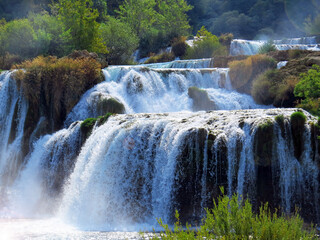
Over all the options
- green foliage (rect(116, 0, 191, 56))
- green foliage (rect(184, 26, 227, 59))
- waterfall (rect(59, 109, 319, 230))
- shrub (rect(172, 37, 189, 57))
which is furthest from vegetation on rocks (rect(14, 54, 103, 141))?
green foliage (rect(116, 0, 191, 56))

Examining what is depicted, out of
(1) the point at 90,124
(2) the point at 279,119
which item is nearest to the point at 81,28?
(1) the point at 90,124

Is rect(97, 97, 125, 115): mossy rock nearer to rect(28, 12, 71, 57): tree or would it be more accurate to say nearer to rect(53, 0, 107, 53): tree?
rect(53, 0, 107, 53): tree

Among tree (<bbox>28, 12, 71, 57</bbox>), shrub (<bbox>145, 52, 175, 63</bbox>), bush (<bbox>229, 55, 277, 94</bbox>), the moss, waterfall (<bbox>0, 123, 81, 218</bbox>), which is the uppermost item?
tree (<bbox>28, 12, 71, 57</bbox>)

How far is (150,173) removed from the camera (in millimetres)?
12203

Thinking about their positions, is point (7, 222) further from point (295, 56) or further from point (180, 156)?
point (295, 56)

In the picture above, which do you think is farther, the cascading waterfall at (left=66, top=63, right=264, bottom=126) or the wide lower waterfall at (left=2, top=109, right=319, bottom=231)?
the cascading waterfall at (left=66, top=63, right=264, bottom=126)

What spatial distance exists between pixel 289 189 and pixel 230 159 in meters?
1.78

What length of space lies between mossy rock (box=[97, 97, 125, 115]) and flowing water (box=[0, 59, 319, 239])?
2845mm

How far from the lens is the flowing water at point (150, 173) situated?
1061 cm

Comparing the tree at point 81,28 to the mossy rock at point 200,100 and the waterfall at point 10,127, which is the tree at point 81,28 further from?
the mossy rock at point 200,100

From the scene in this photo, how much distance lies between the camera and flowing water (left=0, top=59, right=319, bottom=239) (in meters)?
10.6

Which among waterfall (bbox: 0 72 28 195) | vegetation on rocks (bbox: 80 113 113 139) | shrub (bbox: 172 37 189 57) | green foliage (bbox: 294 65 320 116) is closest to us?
green foliage (bbox: 294 65 320 116)

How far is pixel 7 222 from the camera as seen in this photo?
12.8 m

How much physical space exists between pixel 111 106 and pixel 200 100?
14.1 feet
